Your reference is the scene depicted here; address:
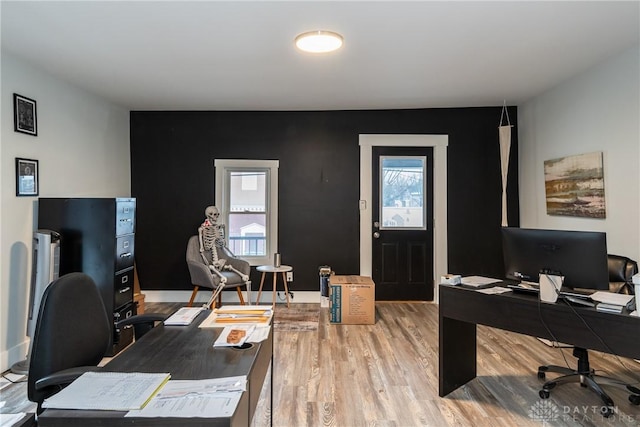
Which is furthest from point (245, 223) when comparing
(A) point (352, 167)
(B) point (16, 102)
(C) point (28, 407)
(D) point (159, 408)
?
(D) point (159, 408)

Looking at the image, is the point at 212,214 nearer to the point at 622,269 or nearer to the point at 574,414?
the point at 574,414

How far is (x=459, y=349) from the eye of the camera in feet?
8.91

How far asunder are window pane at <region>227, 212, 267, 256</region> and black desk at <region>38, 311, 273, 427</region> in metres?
3.37

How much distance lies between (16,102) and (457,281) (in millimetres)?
3811

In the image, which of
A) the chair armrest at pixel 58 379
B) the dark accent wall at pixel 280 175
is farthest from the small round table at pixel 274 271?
the chair armrest at pixel 58 379

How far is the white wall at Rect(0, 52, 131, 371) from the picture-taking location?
10.2ft

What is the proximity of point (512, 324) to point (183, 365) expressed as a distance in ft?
6.23

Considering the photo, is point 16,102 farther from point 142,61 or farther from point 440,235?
point 440,235

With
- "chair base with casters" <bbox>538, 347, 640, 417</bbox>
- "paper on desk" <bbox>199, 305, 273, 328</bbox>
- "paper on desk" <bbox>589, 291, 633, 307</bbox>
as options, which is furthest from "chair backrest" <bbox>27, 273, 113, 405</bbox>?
"chair base with casters" <bbox>538, 347, 640, 417</bbox>

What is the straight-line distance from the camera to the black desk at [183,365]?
106cm

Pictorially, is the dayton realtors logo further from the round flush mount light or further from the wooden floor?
the round flush mount light

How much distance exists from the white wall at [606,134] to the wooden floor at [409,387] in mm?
1189

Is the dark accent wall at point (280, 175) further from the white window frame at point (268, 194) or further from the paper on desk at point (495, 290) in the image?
the paper on desk at point (495, 290)

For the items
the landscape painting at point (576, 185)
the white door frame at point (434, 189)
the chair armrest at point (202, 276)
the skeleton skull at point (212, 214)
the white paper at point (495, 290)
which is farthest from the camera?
the white door frame at point (434, 189)
